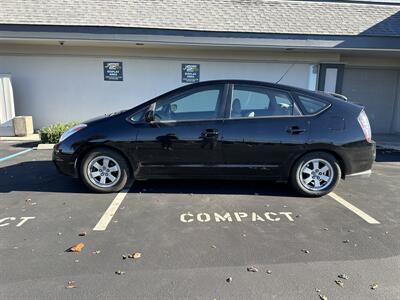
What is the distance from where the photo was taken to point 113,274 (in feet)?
9.64

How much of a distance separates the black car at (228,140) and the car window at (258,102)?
0.05 ft

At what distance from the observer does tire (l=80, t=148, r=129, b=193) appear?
16.2 ft

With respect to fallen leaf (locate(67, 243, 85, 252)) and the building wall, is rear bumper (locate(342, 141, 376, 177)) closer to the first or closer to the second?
fallen leaf (locate(67, 243, 85, 252))

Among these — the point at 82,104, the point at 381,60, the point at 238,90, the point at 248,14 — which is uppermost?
the point at 248,14

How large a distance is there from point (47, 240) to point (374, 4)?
12.5 m

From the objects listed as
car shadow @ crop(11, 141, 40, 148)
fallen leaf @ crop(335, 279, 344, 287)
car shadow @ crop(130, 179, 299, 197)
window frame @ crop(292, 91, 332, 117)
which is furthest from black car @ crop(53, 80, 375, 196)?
car shadow @ crop(11, 141, 40, 148)

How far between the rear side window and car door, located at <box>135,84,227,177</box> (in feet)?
3.68

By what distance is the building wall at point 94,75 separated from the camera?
1038 cm

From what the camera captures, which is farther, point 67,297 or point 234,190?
point 234,190

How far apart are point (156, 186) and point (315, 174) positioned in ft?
7.87

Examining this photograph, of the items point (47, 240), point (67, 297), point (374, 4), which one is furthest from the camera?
point (374, 4)

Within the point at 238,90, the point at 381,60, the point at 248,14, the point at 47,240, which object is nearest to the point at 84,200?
the point at 47,240

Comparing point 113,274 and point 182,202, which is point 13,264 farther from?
point 182,202

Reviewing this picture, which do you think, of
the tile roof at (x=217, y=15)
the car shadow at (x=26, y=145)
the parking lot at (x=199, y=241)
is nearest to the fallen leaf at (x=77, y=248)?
the parking lot at (x=199, y=241)
